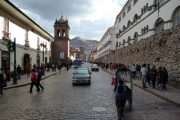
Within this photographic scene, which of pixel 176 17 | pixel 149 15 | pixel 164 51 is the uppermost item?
pixel 149 15

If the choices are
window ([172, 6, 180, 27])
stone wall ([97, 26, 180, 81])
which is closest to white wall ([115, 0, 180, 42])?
window ([172, 6, 180, 27])

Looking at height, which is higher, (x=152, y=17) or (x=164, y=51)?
(x=152, y=17)

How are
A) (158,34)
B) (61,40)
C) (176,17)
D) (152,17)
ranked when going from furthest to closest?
1. (61,40)
2. (152,17)
3. (158,34)
4. (176,17)

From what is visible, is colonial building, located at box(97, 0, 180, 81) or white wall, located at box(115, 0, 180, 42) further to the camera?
white wall, located at box(115, 0, 180, 42)

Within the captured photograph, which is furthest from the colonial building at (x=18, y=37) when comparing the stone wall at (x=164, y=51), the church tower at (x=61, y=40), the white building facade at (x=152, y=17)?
the church tower at (x=61, y=40)

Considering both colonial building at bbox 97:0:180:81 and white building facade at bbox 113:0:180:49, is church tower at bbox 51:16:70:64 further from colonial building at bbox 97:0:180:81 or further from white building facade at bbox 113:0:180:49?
colonial building at bbox 97:0:180:81

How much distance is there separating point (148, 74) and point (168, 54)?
7.50 feet

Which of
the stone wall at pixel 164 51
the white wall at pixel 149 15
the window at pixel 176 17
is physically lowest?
the stone wall at pixel 164 51

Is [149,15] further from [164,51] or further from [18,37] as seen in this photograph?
[18,37]

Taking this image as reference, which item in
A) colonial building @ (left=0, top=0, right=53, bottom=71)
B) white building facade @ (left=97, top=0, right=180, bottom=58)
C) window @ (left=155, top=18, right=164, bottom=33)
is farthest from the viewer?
colonial building @ (left=0, top=0, right=53, bottom=71)

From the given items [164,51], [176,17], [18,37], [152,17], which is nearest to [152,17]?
[152,17]

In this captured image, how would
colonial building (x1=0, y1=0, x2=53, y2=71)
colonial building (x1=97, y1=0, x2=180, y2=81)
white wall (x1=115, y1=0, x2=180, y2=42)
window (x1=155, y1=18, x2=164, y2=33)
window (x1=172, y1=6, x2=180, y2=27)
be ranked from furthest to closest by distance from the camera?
colonial building (x1=0, y1=0, x2=53, y2=71), window (x1=155, y1=18, x2=164, y2=33), white wall (x1=115, y1=0, x2=180, y2=42), window (x1=172, y1=6, x2=180, y2=27), colonial building (x1=97, y1=0, x2=180, y2=81)

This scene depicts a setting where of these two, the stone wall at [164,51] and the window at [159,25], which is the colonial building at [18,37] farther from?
the window at [159,25]

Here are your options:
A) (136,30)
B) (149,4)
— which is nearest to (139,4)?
(136,30)
